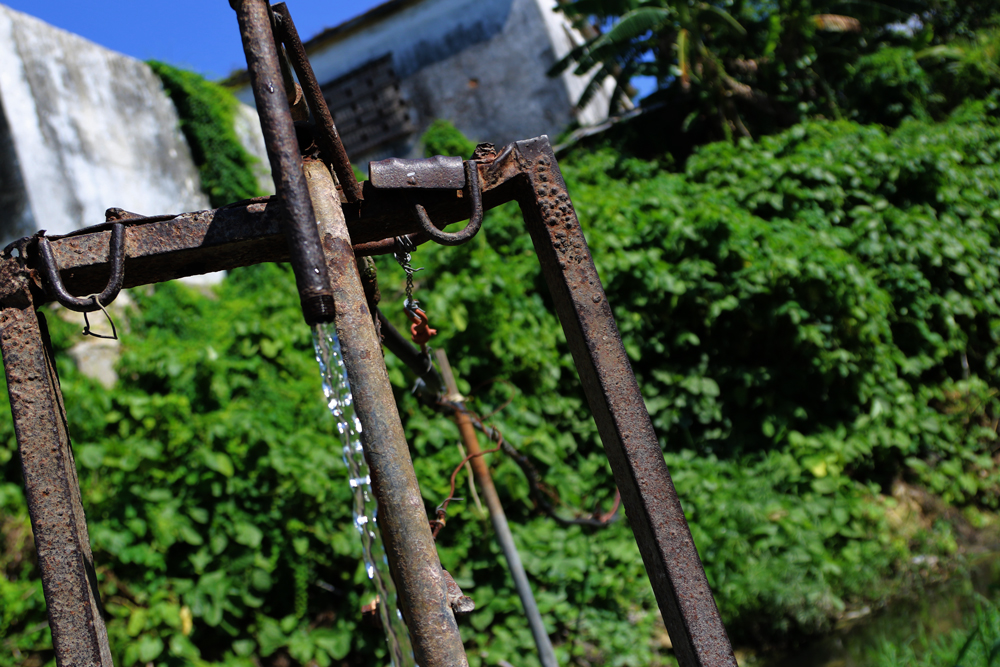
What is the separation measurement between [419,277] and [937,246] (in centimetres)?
339

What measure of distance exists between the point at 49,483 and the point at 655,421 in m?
3.32

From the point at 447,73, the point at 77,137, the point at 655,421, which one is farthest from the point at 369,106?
the point at 655,421

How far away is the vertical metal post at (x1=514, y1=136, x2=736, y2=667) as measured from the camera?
1046mm

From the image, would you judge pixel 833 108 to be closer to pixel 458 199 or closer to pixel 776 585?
pixel 776 585

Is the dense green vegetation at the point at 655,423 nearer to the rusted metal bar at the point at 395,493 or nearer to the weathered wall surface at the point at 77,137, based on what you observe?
the weathered wall surface at the point at 77,137

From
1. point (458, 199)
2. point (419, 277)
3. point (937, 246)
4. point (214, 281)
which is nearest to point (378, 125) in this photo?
point (214, 281)

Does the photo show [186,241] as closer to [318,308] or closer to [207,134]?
[318,308]

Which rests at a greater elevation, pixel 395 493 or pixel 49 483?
pixel 49 483

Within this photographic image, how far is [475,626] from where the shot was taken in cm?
285

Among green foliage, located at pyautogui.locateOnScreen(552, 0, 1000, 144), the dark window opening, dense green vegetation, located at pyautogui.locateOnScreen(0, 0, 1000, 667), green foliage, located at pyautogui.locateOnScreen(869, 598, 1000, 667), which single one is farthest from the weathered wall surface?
green foliage, located at pyautogui.locateOnScreen(869, 598, 1000, 667)

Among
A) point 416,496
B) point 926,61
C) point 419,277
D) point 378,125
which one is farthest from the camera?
point 378,125

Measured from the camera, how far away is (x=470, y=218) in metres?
1.14

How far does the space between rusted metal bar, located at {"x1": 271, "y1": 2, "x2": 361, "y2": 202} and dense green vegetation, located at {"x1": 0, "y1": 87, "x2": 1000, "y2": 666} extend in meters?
1.99

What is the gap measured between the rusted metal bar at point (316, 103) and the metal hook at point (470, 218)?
132mm
